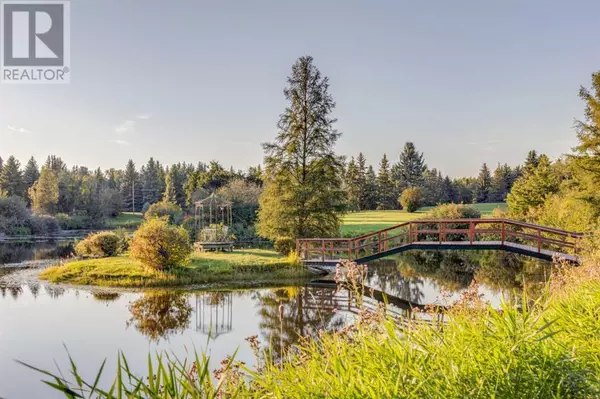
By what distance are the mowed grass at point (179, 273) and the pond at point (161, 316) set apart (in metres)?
0.88

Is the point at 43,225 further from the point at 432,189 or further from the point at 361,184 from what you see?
the point at 432,189

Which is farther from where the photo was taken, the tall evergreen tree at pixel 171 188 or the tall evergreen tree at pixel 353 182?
the tall evergreen tree at pixel 353 182

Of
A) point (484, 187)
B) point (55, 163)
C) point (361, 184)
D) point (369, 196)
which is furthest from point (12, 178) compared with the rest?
point (484, 187)

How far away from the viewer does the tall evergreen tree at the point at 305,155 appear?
63.3 feet

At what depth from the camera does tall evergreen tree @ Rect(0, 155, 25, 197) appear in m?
50.0

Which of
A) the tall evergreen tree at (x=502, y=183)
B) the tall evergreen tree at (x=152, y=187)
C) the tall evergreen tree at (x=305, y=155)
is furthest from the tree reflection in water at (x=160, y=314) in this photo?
the tall evergreen tree at (x=502, y=183)

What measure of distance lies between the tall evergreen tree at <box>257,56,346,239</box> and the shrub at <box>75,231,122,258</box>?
321 inches

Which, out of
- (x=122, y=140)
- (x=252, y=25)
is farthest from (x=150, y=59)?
(x=122, y=140)

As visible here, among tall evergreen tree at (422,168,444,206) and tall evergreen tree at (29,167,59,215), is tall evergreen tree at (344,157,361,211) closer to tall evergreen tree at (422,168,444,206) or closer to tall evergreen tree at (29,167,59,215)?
tall evergreen tree at (422,168,444,206)

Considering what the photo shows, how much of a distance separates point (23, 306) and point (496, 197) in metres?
59.3

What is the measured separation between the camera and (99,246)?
1975 centimetres

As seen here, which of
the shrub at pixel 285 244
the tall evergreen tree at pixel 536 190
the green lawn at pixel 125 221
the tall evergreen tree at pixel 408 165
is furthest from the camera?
the tall evergreen tree at pixel 408 165

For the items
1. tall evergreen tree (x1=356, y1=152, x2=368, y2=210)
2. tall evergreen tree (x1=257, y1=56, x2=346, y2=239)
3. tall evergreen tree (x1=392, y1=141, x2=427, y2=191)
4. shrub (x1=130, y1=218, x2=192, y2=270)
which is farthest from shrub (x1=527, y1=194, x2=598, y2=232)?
tall evergreen tree (x1=392, y1=141, x2=427, y2=191)

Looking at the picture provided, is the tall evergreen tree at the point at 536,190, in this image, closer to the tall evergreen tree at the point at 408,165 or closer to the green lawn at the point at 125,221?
the tall evergreen tree at the point at 408,165
